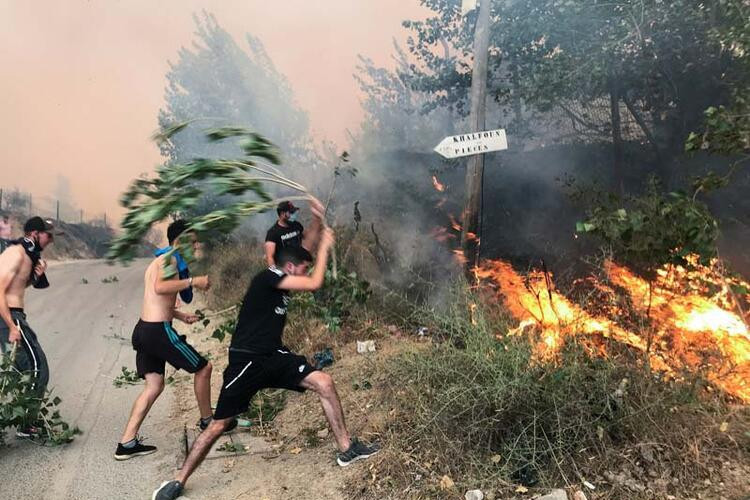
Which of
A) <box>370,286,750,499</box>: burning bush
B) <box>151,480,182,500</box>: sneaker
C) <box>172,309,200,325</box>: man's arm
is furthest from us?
<box>172,309,200,325</box>: man's arm

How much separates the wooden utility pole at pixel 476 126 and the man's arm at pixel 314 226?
8.03ft

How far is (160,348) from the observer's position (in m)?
4.11

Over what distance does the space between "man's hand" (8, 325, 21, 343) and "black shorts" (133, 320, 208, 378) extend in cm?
106

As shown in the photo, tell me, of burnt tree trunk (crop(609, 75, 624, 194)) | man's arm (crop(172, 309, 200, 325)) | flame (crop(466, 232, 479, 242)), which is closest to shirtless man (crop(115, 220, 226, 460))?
man's arm (crop(172, 309, 200, 325))

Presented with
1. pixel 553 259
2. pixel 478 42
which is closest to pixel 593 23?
pixel 478 42

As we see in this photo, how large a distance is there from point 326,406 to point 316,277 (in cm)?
89

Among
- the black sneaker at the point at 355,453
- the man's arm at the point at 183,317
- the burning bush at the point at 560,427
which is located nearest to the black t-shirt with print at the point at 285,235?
the man's arm at the point at 183,317

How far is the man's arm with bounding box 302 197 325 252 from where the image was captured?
372cm

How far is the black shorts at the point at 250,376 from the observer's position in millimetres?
3611

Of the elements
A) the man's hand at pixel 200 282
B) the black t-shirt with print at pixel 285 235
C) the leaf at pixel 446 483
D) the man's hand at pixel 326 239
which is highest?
the man's hand at pixel 326 239

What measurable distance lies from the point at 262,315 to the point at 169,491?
1227mm

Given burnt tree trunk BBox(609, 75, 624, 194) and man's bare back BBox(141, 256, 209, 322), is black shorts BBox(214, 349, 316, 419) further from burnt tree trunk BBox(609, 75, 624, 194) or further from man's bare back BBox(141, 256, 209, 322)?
burnt tree trunk BBox(609, 75, 624, 194)

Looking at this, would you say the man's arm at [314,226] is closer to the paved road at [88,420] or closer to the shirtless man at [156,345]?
the shirtless man at [156,345]

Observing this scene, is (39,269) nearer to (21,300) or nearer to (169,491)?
(21,300)
